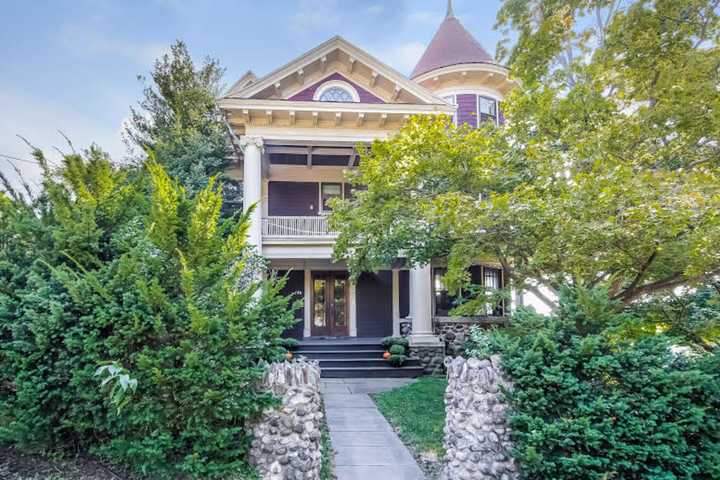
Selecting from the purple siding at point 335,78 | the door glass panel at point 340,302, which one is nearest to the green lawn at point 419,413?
the door glass panel at point 340,302

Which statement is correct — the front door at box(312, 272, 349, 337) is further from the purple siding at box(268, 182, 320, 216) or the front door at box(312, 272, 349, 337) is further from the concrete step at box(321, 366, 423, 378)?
the concrete step at box(321, 366, 423, 378)

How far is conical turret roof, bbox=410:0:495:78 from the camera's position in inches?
537

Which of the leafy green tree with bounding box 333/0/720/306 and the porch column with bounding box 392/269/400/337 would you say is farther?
the porch column with bounding box 392/269/400/337

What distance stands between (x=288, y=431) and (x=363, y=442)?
1.71 m

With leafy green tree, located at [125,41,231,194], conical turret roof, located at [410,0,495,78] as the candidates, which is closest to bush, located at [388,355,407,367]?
leafy green tree, located at [125,41,231,194]

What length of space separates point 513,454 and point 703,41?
7060mm

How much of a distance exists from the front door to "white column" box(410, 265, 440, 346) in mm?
3169

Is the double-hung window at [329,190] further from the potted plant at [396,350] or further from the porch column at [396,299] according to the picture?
the potted plant at [396,350]

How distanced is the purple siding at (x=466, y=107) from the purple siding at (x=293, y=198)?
5.25 m

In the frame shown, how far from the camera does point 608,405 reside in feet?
12.0

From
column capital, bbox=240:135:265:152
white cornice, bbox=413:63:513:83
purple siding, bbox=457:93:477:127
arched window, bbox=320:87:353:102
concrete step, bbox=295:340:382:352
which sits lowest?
concrete step, bbox=295:340:382:352

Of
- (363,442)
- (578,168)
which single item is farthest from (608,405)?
(578,168)

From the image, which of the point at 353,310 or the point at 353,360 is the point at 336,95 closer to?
the point at 353,310

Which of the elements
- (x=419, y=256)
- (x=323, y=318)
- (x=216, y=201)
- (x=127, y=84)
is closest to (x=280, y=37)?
(x=127, y=84)
